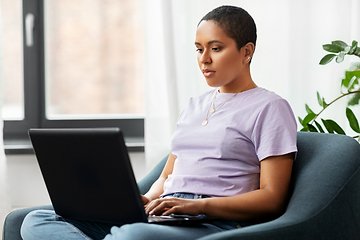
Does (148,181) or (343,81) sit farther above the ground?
(343,81)

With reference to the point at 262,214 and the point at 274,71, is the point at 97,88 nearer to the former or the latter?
the point at 274,71

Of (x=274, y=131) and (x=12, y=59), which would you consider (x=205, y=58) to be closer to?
(x=274, y=131)

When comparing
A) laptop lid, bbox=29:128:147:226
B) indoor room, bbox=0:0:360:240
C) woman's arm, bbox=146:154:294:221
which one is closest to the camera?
laptop lid, bbox=29:128:147:226

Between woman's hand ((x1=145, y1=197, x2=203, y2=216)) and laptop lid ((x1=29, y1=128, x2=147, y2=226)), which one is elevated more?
laptop lid ((x1=29, y1=128, x2=147, y2=226))

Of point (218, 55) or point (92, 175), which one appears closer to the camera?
point (92, 175)

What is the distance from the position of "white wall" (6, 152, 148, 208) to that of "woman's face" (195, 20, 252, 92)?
1.01m

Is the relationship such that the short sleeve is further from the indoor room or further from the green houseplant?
the indoor room

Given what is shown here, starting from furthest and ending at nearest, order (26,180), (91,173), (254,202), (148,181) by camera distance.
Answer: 1. (26,180)
2. (148,181)
3. (254,202)
4. (91,173)

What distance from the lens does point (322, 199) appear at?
965mm

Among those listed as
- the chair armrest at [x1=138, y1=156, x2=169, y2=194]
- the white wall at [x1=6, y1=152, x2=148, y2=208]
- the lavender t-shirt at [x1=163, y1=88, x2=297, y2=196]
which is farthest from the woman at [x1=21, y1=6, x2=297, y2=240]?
the white wall at [x1=6, y1=152, x2=148, y2=208]

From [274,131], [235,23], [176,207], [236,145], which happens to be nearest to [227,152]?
[236,145]

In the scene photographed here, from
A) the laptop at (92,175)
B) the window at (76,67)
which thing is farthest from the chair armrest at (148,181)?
the window at (76,67)

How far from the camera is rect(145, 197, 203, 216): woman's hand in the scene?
0.94 m

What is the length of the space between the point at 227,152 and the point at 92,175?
1.29 ft
